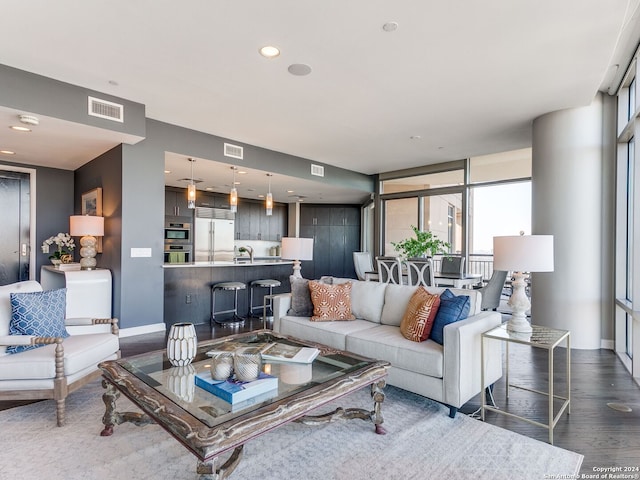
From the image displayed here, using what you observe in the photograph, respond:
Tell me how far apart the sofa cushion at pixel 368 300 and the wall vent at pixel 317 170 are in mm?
3884

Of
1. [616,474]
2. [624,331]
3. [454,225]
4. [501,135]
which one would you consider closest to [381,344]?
[616,474]

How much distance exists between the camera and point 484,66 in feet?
10.7

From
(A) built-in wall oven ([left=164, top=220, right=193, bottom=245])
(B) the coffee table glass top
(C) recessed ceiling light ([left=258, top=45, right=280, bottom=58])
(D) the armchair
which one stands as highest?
(C) recessed ceiling light ([left=258, top=45, right=280, bottom=58])

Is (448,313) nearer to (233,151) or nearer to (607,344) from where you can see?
(607,344)

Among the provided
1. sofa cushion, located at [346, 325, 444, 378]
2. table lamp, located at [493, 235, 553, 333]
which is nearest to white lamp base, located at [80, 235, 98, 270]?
sofa cushion, located at [346, 325, 444, 378]

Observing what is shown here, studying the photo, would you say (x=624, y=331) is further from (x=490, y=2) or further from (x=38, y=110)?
(x=38, y=110)

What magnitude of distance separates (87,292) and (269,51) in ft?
11.7

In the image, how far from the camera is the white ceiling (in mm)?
2514

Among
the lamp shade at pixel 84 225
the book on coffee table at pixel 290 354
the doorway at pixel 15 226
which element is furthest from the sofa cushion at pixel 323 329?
the doorway at pixel 15 226

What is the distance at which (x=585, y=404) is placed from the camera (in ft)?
8.62

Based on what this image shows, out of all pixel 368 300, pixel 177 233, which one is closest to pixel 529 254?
pixel 368 300

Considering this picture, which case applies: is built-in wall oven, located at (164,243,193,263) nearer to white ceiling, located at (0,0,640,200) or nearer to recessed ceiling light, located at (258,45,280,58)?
white ceiling, located at (0,0,640,200)

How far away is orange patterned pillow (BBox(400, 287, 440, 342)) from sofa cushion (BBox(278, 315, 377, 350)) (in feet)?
1.58

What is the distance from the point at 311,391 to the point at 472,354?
129 centimetres
